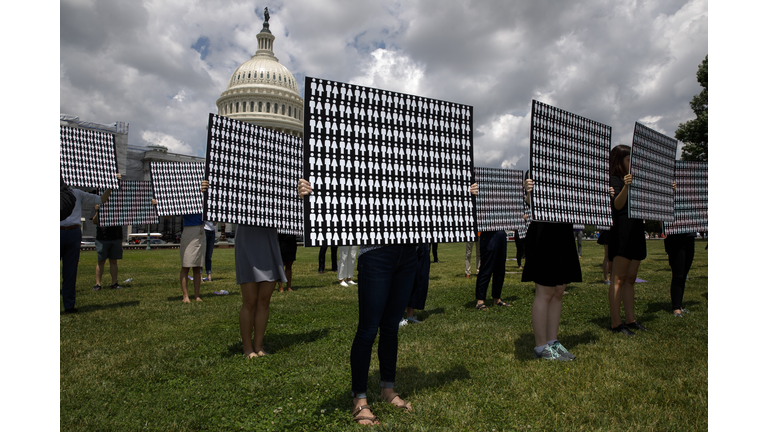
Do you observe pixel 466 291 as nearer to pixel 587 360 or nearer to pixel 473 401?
pixel 587 360

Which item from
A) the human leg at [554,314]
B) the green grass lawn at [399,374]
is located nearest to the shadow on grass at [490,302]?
the green grass lawn at [399,374]

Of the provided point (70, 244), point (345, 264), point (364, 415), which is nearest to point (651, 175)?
point (364, 415)

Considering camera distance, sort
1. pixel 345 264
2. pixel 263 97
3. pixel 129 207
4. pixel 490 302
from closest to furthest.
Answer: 1. pixel 490 302
2. pixel 129 207
3. pixel 345 264
4. pixel 263 97

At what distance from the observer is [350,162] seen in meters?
3.70

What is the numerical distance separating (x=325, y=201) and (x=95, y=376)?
347cm

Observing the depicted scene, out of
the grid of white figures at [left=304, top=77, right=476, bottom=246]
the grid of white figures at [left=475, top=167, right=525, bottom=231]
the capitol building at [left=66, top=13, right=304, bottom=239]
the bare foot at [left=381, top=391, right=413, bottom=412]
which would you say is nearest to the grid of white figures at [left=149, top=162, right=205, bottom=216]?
the grid of white figures at [left=475, top=167, right=525, bottom=231]

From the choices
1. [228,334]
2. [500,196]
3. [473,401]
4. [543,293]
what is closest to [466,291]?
[500,196]

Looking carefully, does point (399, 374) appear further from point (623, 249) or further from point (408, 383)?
point (623, 249)

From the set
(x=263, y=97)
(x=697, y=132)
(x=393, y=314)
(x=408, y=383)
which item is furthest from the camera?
(x=263, y=97)

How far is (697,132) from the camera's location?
32.2 meters

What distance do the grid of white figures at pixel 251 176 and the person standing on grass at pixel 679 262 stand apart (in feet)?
22.3

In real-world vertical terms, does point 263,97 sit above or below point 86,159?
above

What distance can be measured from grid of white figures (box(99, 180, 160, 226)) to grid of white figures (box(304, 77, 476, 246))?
9209mm

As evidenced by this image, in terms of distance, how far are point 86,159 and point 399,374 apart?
301 inches
